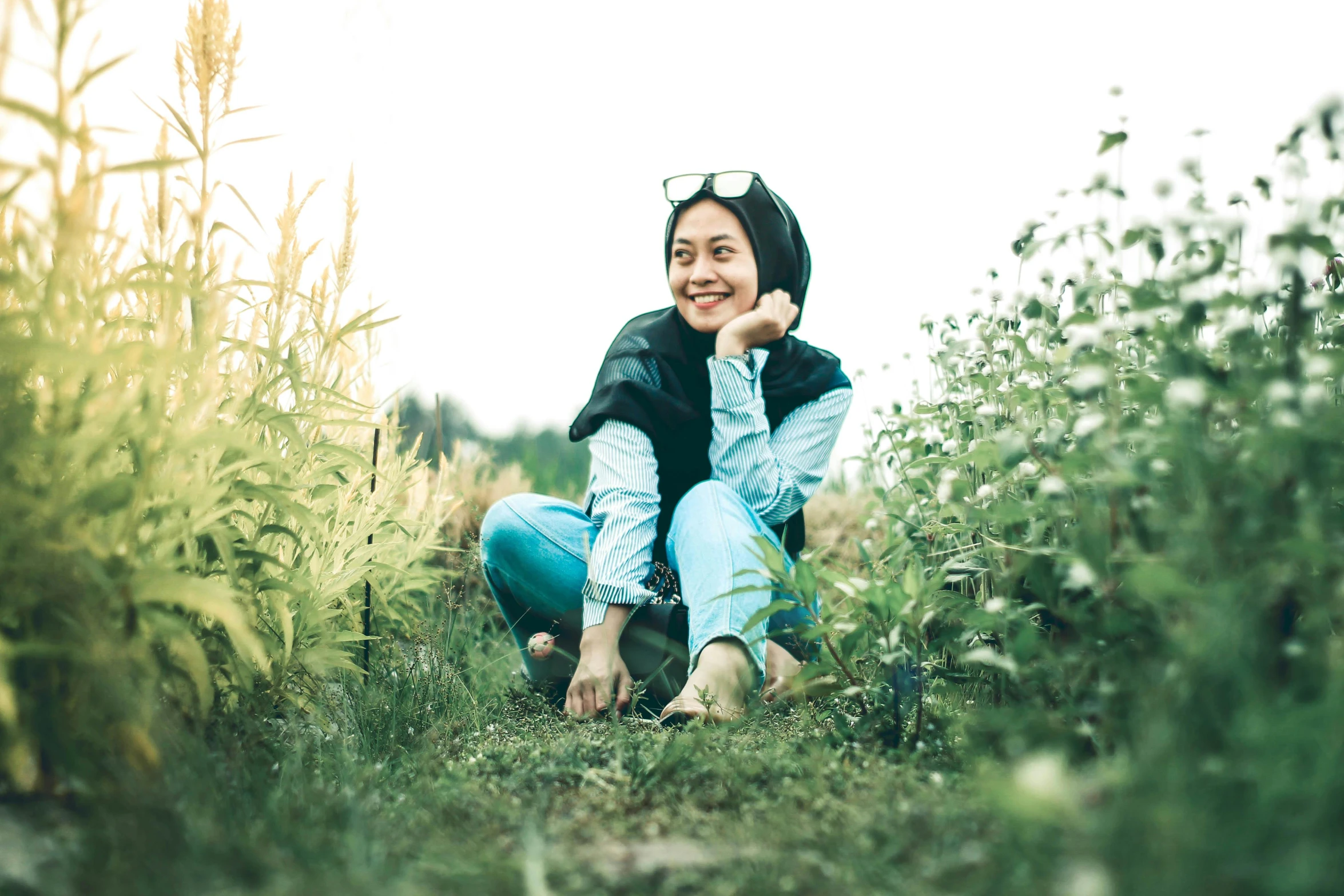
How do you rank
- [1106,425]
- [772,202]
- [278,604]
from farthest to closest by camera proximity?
[772,202], [278,604], [1106,425]

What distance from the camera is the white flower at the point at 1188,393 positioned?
0.94 meters

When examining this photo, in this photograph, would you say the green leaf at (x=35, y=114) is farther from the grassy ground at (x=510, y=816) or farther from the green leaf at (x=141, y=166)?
the grassy ground at (x=510, y=816)

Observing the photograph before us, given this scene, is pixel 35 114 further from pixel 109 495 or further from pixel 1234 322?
pixel 1234 322

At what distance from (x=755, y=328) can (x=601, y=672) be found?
1.06 meters

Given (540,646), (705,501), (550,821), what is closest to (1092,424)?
(550,821)

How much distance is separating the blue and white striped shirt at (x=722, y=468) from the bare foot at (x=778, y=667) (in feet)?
1.22

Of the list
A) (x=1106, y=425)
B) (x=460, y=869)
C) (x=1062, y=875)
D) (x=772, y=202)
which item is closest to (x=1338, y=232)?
(x=1106, y=425)

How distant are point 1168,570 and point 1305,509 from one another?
0.62 feet

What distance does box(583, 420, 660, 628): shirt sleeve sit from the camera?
2.07 m

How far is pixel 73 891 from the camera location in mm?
857

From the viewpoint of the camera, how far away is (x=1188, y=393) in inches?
37.2

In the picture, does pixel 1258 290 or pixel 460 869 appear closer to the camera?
pixel 460 869

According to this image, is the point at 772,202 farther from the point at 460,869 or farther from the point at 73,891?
the point at 73,891

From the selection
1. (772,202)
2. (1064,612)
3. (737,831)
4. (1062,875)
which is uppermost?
(772,202)
